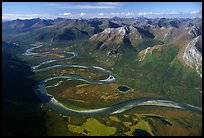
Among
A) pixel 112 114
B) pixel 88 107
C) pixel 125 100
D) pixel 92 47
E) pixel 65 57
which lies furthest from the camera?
pixel 92 47

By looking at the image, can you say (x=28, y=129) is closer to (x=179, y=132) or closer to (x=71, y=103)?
(x=71, y=103)

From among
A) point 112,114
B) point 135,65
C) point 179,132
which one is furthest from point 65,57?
point 179,132

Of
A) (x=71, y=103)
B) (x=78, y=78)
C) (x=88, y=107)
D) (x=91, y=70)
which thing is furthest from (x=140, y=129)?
(x=91, y=70)

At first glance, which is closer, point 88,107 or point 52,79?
point 88,107

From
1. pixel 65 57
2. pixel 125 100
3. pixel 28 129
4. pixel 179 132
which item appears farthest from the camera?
pixel 65 57

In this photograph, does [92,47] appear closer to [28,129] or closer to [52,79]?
[52,79]

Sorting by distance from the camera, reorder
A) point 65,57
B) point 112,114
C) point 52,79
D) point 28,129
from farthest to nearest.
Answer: point 65,57 → point 52,79 → point 112,114 → point 28,129
